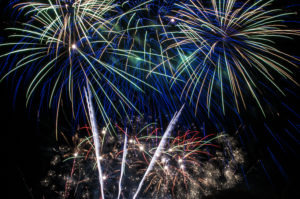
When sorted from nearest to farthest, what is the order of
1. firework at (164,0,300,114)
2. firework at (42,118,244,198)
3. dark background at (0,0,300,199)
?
firework at (164,0,300,114)
dark background at (0,0,300,199)
firework at (42,118,244,198)

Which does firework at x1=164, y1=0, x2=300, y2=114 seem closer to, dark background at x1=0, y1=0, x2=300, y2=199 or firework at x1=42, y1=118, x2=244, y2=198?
dark background at x1=0, y1=0, x2=300, y2=199

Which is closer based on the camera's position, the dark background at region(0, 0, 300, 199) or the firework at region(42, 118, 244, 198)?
the dark background at region(0, 0, 300, 199)

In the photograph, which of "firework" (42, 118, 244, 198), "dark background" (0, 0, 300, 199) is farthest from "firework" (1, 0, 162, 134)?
"firework" (42, 118, 244, 198)

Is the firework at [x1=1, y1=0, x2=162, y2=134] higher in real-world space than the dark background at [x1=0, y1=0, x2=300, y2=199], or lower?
higher

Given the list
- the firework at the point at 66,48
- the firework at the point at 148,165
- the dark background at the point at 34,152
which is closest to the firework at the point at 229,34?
the dark background at the point at 34,152

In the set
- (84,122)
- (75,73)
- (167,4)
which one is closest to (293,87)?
(167,4)

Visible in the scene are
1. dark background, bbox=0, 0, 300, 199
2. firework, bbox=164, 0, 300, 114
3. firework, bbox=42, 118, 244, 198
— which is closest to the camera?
firework, bbox=164, 0, 300, 114

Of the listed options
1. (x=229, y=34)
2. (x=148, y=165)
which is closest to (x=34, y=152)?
(x=148, y=165)

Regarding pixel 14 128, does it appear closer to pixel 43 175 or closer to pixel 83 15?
pixel 43 175

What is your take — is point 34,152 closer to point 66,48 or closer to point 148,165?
point 66,48
